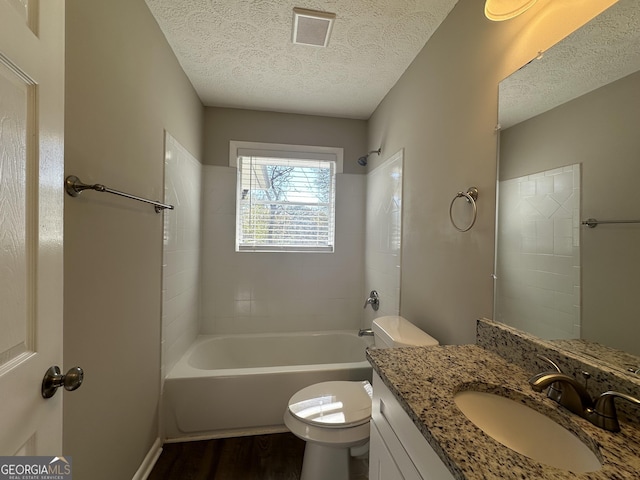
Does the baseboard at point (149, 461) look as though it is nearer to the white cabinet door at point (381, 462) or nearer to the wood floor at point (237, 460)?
the wood floor at point (237, 460)

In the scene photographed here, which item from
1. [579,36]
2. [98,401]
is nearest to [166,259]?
[98,401]

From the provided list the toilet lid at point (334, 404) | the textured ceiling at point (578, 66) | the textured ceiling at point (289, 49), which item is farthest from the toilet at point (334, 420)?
the textured ceiling at point (289, 49)

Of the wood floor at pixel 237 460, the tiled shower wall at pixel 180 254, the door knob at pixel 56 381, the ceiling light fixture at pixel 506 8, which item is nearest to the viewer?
the door knob at pixel 56 381

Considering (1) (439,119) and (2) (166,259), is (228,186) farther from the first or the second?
(1) (439,119)

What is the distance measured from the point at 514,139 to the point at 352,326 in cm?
212

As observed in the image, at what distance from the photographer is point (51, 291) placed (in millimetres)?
641

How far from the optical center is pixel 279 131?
2.58 m

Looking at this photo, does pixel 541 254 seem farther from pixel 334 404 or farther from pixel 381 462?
pixel 334 404

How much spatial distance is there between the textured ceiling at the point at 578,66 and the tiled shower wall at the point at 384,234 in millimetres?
943

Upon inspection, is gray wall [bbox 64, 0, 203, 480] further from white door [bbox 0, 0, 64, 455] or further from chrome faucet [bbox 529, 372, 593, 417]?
chrome faucet [bbox 529, 372, 593, 417]

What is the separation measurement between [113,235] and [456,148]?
163 cm

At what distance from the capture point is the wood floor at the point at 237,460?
1.53m

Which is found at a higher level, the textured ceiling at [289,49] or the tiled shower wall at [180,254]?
the textured ceiling at [289,49]

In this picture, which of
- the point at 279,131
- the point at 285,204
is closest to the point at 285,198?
the point at 285,204
